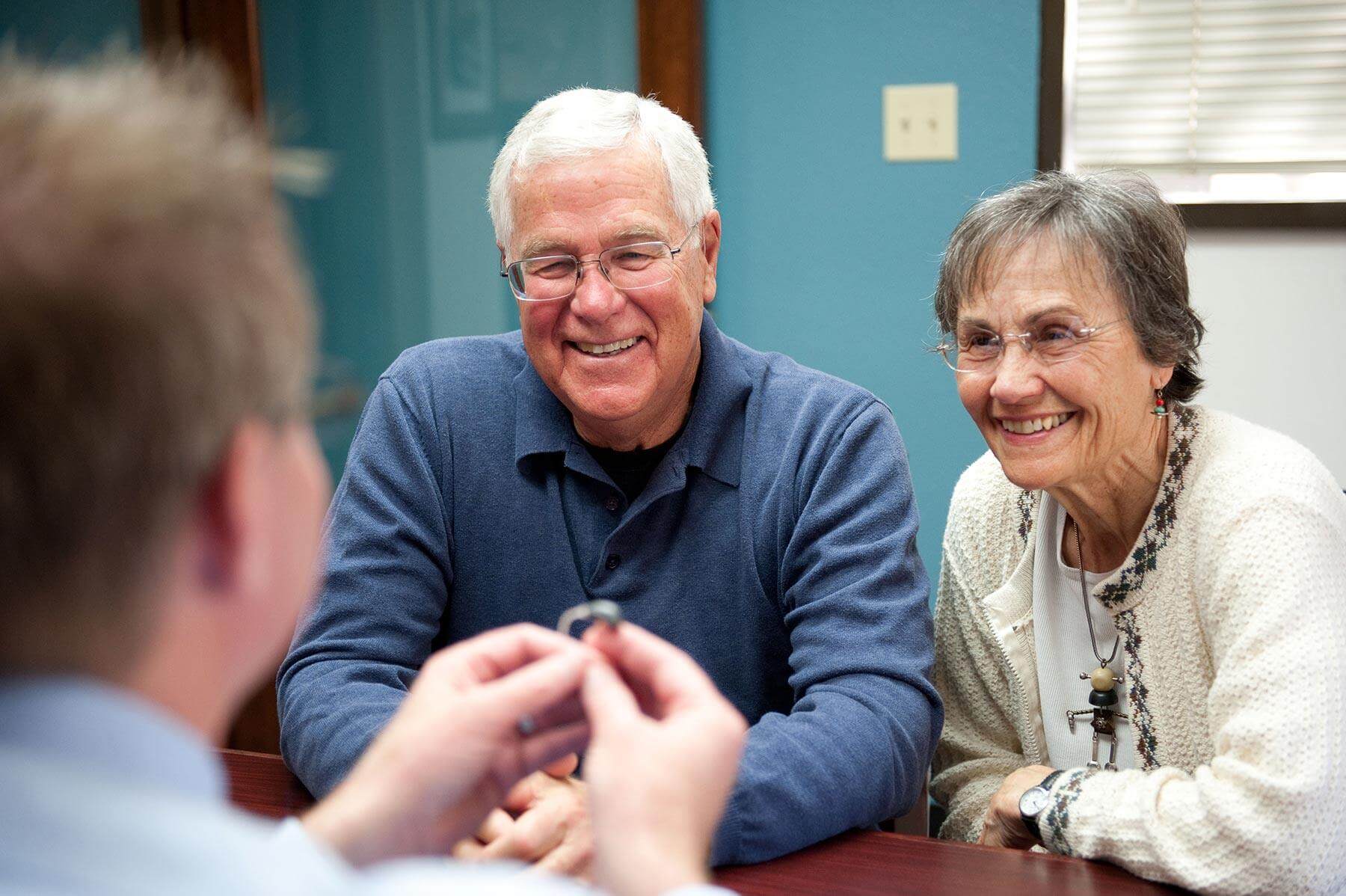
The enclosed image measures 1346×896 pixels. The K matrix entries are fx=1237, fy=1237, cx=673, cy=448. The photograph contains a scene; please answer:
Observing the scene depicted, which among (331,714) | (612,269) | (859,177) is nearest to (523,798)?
(331,714)

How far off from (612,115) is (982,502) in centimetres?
71

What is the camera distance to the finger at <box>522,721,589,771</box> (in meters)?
0.82

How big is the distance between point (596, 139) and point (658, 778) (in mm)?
1007

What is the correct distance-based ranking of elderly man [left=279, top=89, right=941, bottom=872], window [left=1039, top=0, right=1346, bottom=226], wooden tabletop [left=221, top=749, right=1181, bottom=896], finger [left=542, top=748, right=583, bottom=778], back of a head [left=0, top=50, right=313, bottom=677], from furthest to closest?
window [left=1039, top=0, right=1346, bottom=226]
elderly man [left=279, top=89, right=941, bottom=872]
finger [left=542, top=748, right=583, bottom=778]
wooden tabletop [left=221, top=749, right=1181, bottom=896]
back of a head [left=0, top=50, right=313, bottom=677]

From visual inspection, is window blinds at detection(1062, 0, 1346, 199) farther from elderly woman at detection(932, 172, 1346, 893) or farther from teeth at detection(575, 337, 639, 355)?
teeth at detection(575, 337, 639, 355)

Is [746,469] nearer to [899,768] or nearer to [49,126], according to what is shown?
[899,768]

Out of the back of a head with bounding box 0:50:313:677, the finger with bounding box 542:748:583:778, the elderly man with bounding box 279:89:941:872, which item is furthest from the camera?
the elderly man with bounding box 279:89:941:872

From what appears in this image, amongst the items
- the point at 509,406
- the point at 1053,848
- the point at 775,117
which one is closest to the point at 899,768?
Answer: the point at 1053,848

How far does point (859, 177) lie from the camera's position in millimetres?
2625

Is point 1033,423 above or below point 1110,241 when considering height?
below

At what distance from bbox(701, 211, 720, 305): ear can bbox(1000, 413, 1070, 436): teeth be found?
42 cm

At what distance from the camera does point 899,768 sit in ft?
4.17

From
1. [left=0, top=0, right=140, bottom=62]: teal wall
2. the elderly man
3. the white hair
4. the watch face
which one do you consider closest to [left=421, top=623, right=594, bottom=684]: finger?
the elderly man

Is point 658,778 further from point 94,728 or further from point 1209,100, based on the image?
point 1209,100
